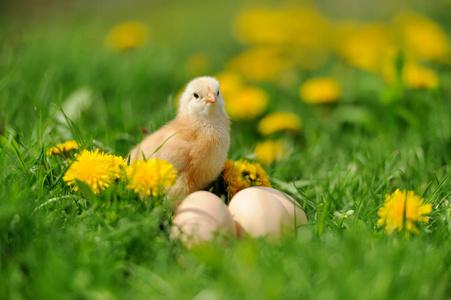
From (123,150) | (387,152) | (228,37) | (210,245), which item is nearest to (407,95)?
(387,152)

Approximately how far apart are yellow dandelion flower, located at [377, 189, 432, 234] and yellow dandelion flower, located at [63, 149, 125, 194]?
1.00 metres

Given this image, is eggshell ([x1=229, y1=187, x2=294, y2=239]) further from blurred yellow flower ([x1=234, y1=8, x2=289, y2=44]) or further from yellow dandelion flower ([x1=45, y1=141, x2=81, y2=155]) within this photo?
blurred yellow flower ([x1=234, y1=8, x2=289, y2=44])

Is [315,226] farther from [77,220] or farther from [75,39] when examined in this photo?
[75,39]

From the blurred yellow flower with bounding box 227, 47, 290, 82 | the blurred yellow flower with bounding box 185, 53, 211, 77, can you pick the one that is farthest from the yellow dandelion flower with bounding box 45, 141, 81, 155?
the blurred yellow flower with bounding box 227, 47, 290, 82

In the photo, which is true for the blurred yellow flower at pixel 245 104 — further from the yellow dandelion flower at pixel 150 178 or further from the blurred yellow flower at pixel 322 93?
the yellow dandelion flower at pixel 150 178

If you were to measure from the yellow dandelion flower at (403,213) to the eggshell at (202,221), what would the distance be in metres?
0.58

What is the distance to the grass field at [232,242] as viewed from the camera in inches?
56.2

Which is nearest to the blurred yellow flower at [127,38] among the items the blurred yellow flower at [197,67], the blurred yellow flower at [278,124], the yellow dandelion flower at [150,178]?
Result: the blurred yellow flower at [197,67]

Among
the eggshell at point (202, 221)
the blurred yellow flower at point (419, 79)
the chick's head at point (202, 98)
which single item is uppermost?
the chick's head at point (202, 98)

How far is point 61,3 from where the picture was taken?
827 cm

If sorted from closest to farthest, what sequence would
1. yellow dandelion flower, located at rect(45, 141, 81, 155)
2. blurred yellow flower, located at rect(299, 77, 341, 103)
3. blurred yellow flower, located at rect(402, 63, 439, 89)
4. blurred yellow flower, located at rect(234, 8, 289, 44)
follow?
1. yellow dandelion flower, located at rect(45, 141, 81, 155)
2. blurred yellow flower, located at rect(402, 63, 439, 89)
3. blurred yellow flower, located at rect(299, 77, 341, 103)
4. blurred yellow flower, located at rect(234, 8, 289, 44)

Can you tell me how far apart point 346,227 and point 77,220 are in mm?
1015

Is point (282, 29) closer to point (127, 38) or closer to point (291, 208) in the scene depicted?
point (127, 38)

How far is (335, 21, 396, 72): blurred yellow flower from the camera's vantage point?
4105 mm
